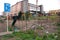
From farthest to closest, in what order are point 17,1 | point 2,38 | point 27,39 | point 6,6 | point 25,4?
point 17,1 < point 25,4 < point 6,6 < point 2,38 < point 27,39

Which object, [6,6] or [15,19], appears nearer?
[6,6]

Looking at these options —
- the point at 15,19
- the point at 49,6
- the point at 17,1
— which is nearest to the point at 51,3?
the point at 49,6

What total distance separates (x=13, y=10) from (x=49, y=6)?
3.54 meters

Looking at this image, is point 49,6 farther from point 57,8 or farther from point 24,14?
point 24,14

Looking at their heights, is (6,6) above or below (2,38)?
above

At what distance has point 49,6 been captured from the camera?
17219 millimetres

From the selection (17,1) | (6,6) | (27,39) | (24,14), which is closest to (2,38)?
(27,39)

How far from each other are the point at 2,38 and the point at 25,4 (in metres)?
7.45

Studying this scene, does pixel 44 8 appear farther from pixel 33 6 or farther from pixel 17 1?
pixel 17 1

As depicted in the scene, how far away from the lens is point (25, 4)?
560 inches

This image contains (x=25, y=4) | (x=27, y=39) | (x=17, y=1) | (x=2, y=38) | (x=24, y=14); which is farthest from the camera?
(x=17, y=1)

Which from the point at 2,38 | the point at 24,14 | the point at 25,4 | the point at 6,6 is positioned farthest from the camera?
the point at 25,4

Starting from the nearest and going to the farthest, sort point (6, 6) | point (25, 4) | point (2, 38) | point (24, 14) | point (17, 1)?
point (2, 38), point (6, 6), point (24, 14), point (25, 4), point (17, 1)

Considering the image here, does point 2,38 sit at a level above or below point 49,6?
below
